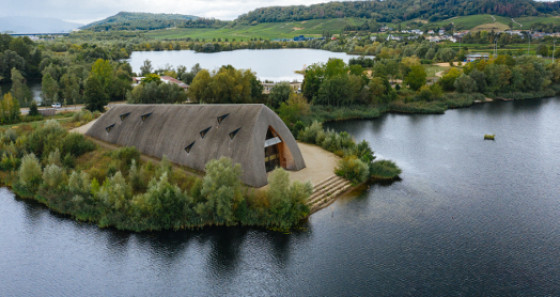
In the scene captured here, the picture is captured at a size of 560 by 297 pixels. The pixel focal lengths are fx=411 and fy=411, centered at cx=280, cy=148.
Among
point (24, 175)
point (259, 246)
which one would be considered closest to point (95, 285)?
point (259, 246)

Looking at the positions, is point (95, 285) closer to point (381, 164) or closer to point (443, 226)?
→ point (443, 226)

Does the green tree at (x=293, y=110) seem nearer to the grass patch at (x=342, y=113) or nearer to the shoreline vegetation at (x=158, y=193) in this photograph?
the grass patch at (x=342, y=113)

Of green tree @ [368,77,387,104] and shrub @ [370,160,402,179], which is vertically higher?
green tree @ [368,77,387,104]

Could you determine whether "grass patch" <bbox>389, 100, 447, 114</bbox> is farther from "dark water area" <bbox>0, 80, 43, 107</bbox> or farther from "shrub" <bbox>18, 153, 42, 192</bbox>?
"dark water area" <bbox>0, 80, 43, 107</bbox>

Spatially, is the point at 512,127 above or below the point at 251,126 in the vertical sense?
below

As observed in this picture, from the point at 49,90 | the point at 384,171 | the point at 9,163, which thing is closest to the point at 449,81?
the point at 384,171

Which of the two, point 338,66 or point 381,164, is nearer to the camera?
point 381,164

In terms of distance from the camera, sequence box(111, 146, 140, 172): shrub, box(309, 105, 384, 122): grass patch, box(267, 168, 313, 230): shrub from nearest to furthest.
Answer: box(267, 168, 313, 230): shrub → box(111, 146, 140, 172): shrub → box(309, 105, 384, 122): grass patch

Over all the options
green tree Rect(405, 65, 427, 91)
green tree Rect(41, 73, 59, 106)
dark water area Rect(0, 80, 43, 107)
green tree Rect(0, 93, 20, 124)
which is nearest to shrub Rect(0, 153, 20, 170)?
green tree Rect(0, 93, 20, 124)
